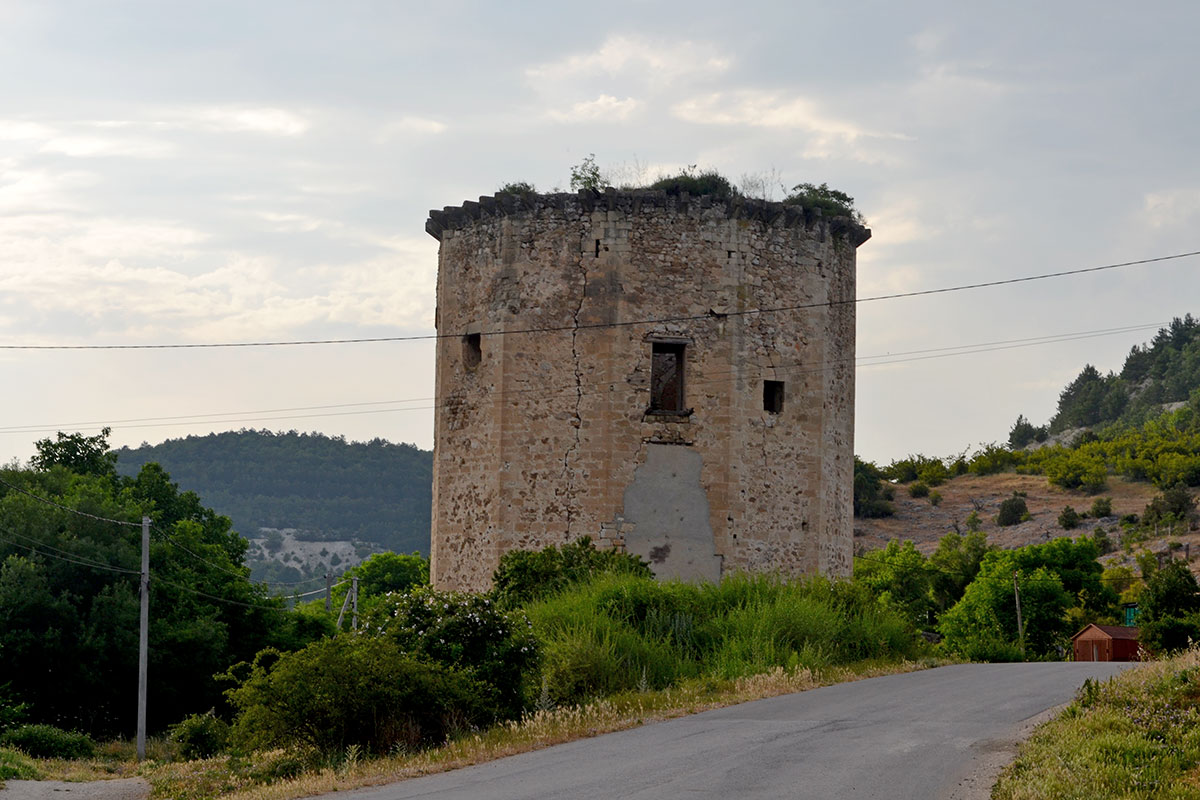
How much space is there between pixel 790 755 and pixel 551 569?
9.17 metres

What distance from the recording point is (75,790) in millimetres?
20922

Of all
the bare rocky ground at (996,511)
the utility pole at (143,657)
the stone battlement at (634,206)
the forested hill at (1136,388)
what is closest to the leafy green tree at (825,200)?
the stone battlement at (634,206)

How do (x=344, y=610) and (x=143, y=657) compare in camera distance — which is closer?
(x=143, y=657)

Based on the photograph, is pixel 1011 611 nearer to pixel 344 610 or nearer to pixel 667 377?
pixel 344 610

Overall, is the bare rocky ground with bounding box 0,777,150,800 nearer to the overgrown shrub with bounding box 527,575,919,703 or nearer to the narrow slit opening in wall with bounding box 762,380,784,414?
the overgrown shrub with bounding box 527,575,919,703

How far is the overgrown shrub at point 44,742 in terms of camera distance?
27188 millimetres

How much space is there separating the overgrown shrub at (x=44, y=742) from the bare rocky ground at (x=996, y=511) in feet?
177

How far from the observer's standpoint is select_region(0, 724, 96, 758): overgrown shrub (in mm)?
27188

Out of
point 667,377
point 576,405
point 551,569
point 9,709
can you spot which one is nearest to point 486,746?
point 551,569

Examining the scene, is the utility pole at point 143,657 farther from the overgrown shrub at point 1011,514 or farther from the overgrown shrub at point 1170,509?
the overgrown shrub at point 1011,514

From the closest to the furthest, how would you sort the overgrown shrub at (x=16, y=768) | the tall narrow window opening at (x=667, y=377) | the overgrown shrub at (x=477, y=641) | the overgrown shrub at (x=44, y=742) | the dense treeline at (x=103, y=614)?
the overgrown shrub at (x=477, y=641) < the overgrown shrub at (x=16, y=768) < the tall narrow window opening at (x=667, y=377) < the overgrown shrub at (x=44, y=742) < the dense treeline at (x=103, y=614)

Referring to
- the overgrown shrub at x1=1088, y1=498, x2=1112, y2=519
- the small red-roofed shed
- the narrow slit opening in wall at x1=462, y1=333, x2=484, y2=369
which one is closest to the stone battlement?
the narrow slit opening in wall at x1=462, y1=333, x2=484, y2=369

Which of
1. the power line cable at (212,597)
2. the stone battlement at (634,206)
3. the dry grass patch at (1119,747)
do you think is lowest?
the power line cable at (212,597)

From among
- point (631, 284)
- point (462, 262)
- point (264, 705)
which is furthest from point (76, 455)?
point (264, 705)
